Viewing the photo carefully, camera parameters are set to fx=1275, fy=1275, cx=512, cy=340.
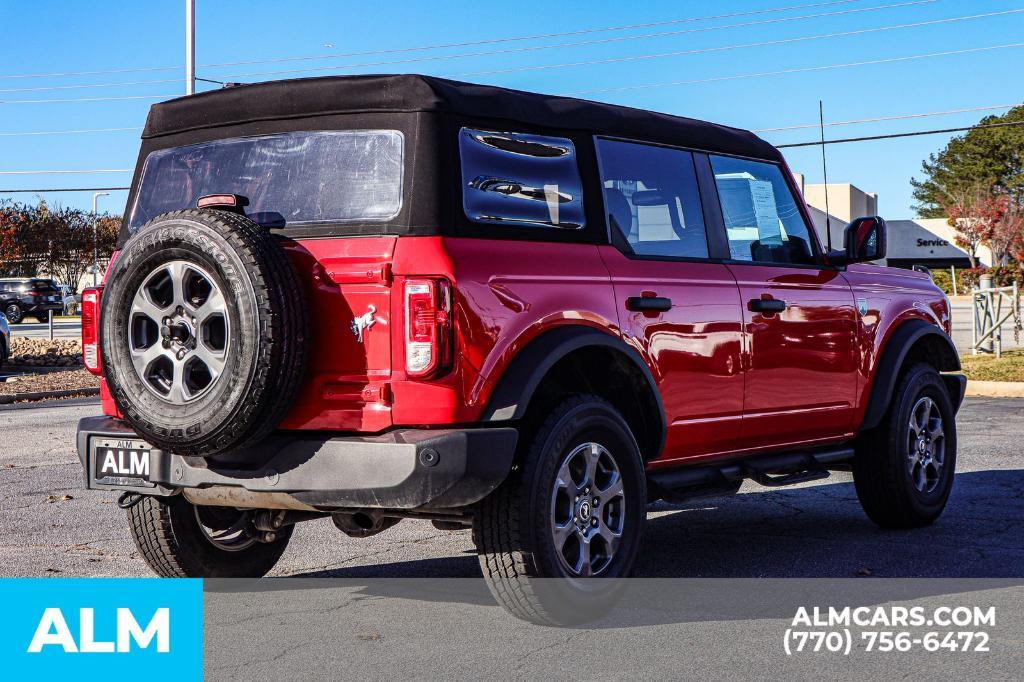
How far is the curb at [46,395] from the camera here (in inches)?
703

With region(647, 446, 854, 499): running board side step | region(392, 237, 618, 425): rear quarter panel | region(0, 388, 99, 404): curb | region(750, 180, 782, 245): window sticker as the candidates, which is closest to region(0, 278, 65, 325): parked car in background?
region(0, 388, 99, 404): curb

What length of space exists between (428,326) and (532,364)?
50cm

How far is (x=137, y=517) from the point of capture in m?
5.66

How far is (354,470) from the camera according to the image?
15.4 feet

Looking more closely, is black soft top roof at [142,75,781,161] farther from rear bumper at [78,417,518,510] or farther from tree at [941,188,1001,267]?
tree at [941,188,1001,267]

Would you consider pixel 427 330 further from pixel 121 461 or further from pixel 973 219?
pixel 973 219

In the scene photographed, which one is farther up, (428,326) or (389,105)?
(389,105)

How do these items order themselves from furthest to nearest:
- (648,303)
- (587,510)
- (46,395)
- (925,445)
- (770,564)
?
(46,395), (925,445), (770,564), (648,303), (587,510)

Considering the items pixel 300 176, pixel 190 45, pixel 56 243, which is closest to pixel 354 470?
pixel 300 176

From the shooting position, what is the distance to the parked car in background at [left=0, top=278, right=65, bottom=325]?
48125mm

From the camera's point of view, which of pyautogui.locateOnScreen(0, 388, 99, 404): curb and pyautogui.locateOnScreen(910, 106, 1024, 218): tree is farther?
pyautogui.locateOnScreen(910, 106, 1024, 218): tree

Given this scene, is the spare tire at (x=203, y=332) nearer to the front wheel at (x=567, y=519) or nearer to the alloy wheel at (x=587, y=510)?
the front wheel at (x=567, y=519)

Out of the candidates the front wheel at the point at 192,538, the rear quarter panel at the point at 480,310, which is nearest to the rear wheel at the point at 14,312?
the front wheel at the point at 192,538

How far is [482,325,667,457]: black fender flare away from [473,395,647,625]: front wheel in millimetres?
213
